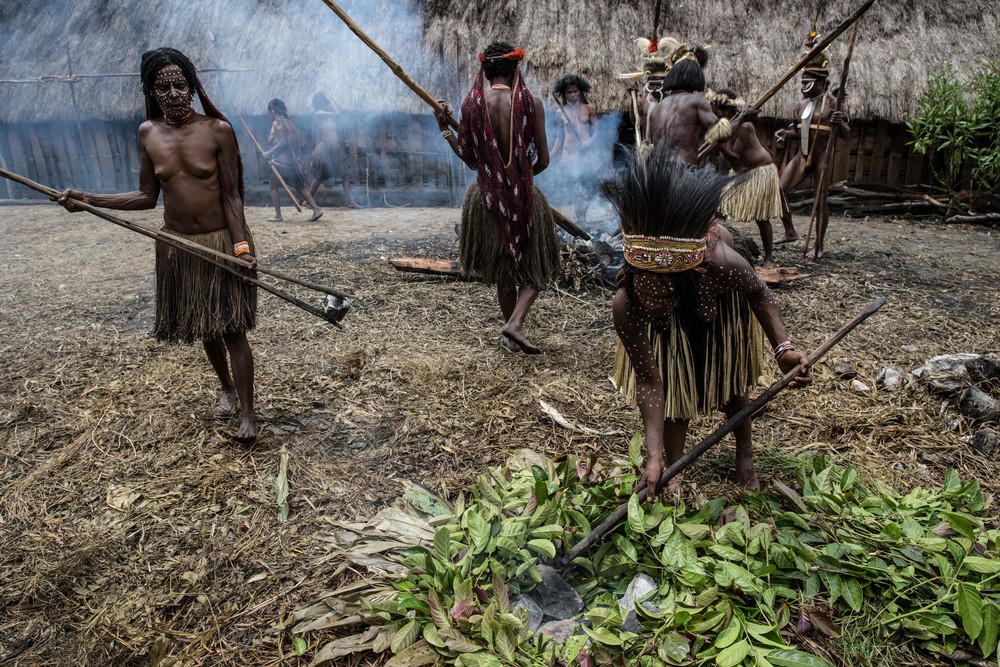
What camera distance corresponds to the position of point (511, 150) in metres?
3.33

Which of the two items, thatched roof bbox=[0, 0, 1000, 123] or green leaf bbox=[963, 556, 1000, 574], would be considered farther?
thatched roof bbox=[0, 0, 1000, 123]

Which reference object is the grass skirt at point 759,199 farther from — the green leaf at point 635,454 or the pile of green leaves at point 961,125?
the pile of green leaves at point 961,125

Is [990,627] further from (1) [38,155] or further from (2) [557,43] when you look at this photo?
(1) [38,155]

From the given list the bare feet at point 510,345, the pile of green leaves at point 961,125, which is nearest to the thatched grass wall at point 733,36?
the pile of green leaves at point 961,125

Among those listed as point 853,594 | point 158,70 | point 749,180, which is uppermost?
point 158,70

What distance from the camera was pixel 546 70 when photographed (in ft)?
28.5

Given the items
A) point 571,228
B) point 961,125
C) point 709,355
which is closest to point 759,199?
point 571,228

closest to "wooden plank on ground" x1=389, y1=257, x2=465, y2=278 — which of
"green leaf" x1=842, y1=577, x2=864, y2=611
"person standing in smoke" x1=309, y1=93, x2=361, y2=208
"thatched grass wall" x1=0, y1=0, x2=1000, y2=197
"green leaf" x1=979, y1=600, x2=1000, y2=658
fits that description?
"green leaf" x1=842, y1=577, x2=864, y2=611

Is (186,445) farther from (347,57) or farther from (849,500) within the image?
(347,57)

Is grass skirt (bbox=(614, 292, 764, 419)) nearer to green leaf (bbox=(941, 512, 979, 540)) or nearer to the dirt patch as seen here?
the dirt patch

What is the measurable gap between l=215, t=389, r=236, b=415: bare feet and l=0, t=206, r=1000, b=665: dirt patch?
1.9 inches

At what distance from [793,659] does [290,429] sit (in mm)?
2181

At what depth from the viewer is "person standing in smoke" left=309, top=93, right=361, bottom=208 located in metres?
9.13

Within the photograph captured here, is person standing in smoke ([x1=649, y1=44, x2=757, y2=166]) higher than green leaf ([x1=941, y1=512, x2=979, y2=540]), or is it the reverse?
person standing in smoke ([x1=649, y1=44, x2=757, y2=166])
